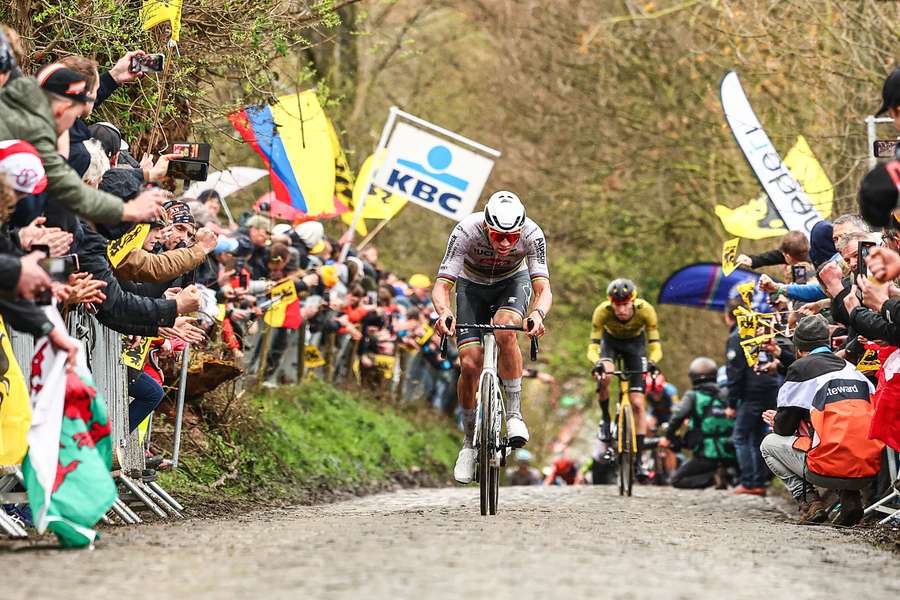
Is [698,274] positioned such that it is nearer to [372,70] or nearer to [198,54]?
[372,70]

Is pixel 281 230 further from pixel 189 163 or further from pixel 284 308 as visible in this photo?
pixel 189 163

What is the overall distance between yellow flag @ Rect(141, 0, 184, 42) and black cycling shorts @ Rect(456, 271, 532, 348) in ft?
9.69

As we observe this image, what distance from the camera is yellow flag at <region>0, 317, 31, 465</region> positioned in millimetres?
7941

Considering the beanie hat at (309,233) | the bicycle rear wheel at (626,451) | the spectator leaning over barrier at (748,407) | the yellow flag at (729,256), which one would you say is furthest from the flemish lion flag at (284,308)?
the spectator leaning over barrier at (748,407)

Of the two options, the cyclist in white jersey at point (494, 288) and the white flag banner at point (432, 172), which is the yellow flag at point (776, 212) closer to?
the white flag banner at point (432, 172)

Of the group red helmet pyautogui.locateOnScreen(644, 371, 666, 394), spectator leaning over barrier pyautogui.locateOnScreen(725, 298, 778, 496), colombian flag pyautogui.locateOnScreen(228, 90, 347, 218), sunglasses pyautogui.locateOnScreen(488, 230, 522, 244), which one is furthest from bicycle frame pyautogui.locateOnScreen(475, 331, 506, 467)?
red helmet pyautogui.locateOnScreen(644, 371, 666, 394)

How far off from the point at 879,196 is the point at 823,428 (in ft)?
10.2

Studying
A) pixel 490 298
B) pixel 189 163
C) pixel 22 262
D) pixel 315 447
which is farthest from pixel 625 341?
pixel 22 262

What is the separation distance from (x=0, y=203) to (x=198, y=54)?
5.01 m

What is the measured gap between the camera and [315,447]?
1675 cm

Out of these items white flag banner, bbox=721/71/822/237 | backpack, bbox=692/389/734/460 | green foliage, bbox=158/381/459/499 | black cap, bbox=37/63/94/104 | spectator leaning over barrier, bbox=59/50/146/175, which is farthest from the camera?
backpack, bbox=692/389/734/460

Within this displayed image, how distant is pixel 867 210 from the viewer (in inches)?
342

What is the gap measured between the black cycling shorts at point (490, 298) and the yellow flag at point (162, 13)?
9.69ft

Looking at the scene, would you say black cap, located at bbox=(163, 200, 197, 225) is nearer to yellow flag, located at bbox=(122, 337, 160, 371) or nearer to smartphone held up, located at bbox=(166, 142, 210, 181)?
smartphone held up, located at bbox=(166, 142, 210, 181)
